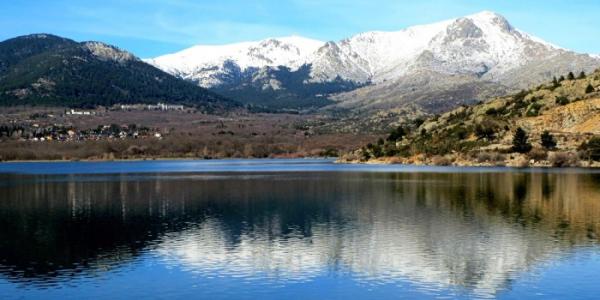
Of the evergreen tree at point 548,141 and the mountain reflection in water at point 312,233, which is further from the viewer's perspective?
the evergreen tree at point 548,141

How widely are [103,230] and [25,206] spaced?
24.7 metres

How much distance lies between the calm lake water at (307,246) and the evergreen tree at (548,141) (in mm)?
72728

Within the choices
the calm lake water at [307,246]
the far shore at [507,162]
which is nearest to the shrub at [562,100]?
the far shore at [507,162]

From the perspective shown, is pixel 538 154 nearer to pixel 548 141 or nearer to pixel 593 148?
pixel 548 141

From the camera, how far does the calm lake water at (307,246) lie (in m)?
32.1

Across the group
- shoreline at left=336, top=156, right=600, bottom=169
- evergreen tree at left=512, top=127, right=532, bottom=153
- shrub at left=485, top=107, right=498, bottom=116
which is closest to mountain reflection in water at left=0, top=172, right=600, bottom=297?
shoreline at left=336, top=156, right=600, bottom=169

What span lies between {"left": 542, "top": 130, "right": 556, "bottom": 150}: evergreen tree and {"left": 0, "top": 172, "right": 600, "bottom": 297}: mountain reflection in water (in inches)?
2566

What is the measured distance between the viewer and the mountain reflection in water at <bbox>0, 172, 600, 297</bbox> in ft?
118

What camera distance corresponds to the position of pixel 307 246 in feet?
142

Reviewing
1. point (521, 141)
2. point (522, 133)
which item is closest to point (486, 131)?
point (521, 141)

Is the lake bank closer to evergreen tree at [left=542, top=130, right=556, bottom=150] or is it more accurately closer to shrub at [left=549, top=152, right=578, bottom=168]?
shrub at [left=549, top=152, right=578, bottom=168]

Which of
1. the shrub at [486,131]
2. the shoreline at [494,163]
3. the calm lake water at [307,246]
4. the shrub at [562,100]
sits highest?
the shrub at [562,100]

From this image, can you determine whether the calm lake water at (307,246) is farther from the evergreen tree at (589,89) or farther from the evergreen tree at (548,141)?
the evergreen tree at (589,89)

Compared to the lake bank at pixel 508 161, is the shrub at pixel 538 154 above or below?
above
